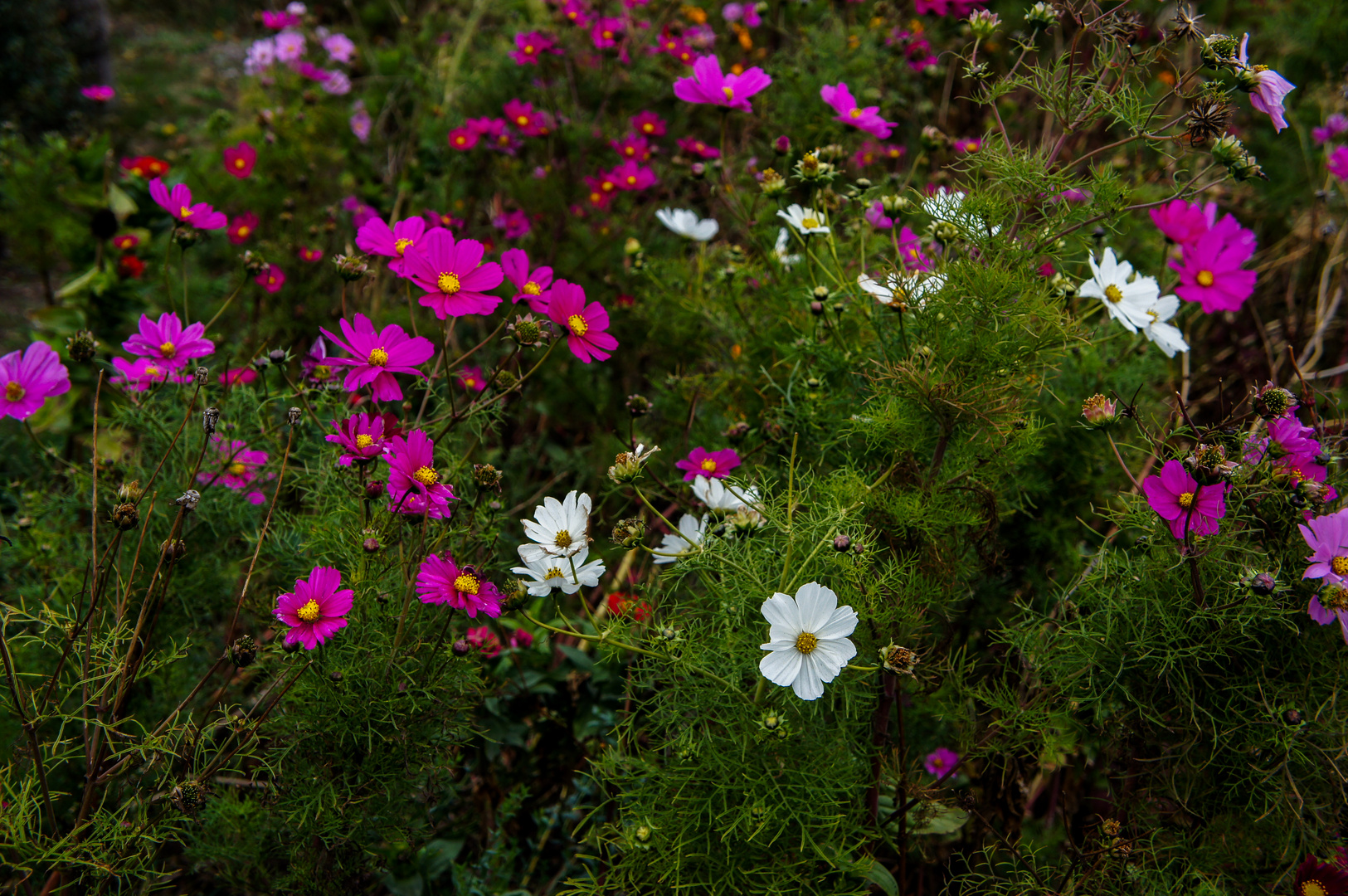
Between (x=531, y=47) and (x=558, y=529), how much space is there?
1429mm

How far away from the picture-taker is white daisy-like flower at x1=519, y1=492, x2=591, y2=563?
37.4 inches

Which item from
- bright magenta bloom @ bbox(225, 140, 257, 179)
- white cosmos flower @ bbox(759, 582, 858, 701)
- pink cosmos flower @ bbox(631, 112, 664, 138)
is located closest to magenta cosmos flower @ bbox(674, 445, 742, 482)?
white cosmos flower @ bbox(759, 582, 858, 701)

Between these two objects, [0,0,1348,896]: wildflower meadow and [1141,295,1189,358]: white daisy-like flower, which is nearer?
[0,0,1348,896]: wildflower meadow

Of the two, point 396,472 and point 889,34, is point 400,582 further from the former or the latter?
point 889,34

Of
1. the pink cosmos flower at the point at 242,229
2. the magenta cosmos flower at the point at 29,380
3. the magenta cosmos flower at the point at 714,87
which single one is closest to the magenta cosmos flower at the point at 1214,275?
the magenta cosmos flower at the point at 714,87

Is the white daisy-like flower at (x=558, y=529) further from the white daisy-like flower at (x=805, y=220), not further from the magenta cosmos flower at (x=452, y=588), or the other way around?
the white daisy-like flower at (x=805, y=220)

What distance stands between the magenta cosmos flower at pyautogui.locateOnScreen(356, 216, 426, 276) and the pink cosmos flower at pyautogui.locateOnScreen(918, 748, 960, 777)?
1018 millimetres

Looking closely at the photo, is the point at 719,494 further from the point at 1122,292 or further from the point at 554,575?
the point at 1122,292

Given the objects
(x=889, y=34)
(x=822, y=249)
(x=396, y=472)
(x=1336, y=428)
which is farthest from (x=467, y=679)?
(x=889, y=34)

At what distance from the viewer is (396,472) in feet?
3.04

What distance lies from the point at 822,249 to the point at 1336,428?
847 mm

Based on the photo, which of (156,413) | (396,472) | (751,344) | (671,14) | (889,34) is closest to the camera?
(396,472)

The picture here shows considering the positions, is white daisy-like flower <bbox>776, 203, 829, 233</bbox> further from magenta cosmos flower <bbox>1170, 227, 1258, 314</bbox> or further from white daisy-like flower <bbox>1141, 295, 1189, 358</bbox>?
magenta cosmos flower <bbox>1170, 227, 1258, 314</bbox>

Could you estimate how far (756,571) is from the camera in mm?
934
